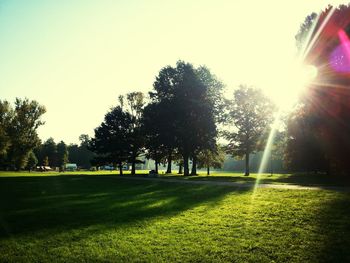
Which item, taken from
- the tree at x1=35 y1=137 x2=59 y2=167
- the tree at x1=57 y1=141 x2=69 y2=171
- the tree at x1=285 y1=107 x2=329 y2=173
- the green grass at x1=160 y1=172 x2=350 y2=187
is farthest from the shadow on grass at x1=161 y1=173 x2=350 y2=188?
the tree at x1=35 y1=137 x2=59 y2=167

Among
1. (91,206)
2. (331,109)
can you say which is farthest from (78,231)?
(331,109)

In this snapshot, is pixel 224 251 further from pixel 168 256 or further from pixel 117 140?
pixel 117 140

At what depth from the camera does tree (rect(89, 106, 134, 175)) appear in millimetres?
59250

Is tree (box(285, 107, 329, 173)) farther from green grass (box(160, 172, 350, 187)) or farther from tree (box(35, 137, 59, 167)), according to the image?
tree (box(35, 137, 59, 167))

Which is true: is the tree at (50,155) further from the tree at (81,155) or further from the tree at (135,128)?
the tree at (135,128)

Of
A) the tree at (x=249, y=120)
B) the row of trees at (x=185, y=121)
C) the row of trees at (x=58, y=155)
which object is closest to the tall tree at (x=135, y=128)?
the row of trees at (x=185, y=121)

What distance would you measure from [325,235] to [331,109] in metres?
17.4

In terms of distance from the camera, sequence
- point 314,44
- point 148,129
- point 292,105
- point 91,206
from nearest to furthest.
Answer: point 91,206, point 314,44, point 292,105, point 148,129

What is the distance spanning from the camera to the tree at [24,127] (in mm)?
82250

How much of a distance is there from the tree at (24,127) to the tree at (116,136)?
110 ft

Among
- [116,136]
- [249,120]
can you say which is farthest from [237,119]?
[116,136]

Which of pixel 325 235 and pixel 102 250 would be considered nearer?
pixel 102 250

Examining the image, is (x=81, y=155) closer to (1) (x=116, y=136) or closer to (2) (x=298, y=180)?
(1) (x=116, y=136)

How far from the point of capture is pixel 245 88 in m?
56.5
